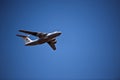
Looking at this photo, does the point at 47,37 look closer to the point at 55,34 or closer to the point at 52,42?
the point at 55,34

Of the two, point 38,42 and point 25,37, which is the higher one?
point 25,37

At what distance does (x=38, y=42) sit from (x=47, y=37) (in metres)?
3.38

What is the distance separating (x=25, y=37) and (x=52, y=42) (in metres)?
9.64

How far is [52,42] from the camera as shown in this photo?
63.1 m

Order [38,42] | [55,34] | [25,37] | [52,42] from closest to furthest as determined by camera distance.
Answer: [55,34]
[38,42]
[52,42]
[25,37]

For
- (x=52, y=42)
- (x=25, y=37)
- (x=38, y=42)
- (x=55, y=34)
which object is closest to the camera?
(x=55, y=34)

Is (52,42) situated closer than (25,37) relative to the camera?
Yes

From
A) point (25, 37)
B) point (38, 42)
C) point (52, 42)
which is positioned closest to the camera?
point (38, 42)

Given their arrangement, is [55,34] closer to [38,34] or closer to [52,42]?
[38,34]

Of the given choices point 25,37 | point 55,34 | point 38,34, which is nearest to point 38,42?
point 38,34

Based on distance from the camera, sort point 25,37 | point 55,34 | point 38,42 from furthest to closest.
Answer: point 25,37, point 38,42, point 55,34

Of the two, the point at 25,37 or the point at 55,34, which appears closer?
the point at 55,34

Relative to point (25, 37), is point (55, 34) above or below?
below

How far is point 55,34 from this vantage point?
53594mm
